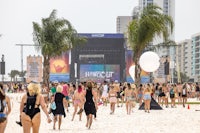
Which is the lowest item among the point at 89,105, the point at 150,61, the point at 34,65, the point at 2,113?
the point at 89,105

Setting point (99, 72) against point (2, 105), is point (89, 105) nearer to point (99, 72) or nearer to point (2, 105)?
point (2, 105)

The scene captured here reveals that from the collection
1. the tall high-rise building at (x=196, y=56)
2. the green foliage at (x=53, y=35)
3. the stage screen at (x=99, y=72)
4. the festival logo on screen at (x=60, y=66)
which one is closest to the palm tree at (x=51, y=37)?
the green foliage at (x=53, y=35)

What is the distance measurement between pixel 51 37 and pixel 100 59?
43966mm

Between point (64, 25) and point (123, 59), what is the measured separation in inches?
1616

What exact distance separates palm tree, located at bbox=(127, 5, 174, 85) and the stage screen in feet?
150

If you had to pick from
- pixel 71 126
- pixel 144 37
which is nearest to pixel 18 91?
pixel 144 37

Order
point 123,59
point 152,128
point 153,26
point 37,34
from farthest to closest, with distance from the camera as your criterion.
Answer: point 123,59 → point 37,34 → point 153,26 → point 152,128

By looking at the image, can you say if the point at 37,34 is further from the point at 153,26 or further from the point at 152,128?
the point at 152,128

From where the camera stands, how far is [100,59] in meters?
83.6

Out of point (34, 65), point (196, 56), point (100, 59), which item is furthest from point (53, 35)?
point (196, 56)

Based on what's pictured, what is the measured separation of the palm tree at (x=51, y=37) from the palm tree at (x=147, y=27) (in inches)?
Answer: 250

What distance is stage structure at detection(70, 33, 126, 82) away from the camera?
81.8 m

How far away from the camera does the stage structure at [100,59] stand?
268 feet

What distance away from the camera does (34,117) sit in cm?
962
